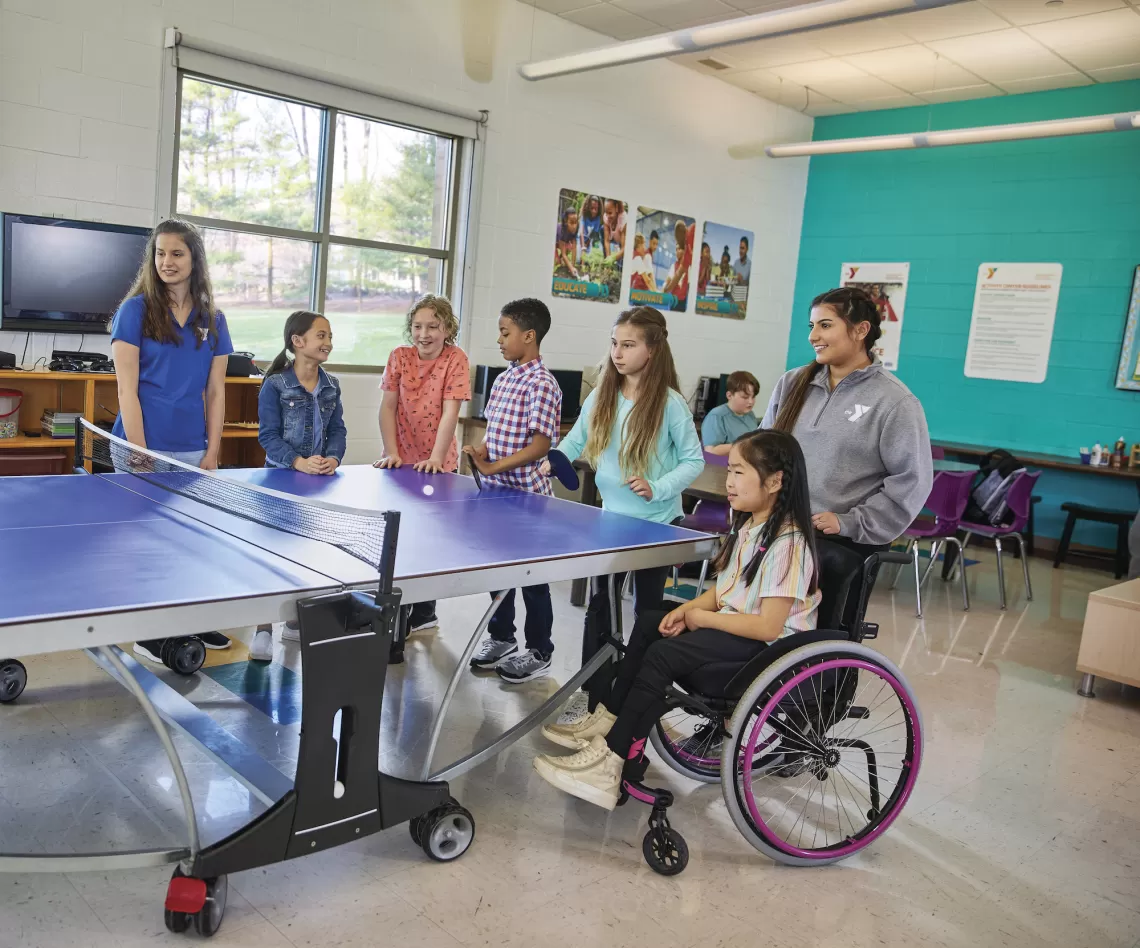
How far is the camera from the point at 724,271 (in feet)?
28.0

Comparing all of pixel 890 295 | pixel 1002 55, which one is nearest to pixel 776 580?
pixel 1002 55

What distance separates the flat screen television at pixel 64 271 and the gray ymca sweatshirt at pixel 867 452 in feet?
12.2

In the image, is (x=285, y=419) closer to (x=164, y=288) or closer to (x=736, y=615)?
(x=164, y=288)

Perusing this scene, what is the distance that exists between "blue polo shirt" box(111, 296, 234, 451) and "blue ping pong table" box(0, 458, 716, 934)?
0.60 meters

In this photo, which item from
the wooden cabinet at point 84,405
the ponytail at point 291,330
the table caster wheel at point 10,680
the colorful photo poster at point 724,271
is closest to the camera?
the table caster wheel at point 10,680

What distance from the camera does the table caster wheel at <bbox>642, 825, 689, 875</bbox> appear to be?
2.33 metres

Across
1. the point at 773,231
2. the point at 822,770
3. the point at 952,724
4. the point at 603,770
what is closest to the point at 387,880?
the point at 603,770

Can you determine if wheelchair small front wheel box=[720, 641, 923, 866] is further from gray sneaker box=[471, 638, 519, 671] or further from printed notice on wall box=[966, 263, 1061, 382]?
printed notice on wall box=[966, 263, 1061, 382]

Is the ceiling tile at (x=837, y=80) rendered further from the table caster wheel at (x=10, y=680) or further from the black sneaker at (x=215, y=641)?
the table caster wheel at (x=10, y=680)

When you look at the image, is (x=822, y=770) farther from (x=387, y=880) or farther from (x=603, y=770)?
(x=387, y=880)

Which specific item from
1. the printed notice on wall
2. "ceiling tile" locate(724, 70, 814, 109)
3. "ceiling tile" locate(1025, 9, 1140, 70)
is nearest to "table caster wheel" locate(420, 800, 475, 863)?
"ceiling tile" locate(1025, 9, 1140, 70)

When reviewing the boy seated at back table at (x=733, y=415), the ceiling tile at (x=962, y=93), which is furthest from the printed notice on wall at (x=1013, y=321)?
the boy seated at back table at (x=733, y=415)

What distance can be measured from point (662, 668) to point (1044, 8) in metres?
5.50

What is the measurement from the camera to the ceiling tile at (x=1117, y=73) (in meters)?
6.89
